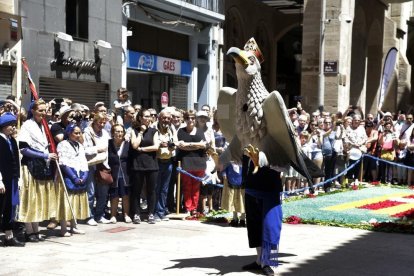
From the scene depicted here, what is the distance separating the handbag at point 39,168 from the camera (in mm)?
9469

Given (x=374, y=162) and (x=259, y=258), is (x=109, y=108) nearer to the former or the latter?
(x=374, y=162)

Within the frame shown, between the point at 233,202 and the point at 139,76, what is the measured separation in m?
12.7

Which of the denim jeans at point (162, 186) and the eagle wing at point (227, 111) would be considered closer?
the eagle wing at point (227, 111)

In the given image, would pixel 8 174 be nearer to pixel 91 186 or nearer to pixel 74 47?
pixel 91 186

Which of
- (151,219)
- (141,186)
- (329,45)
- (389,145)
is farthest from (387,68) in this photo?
A: (151,219)

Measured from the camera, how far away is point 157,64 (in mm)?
23047

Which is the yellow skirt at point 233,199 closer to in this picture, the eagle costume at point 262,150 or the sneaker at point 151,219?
the sneaker at point 151,219

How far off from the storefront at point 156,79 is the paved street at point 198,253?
1165 centimetres

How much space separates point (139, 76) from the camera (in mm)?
23422

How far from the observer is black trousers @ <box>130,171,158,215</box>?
1165 cm

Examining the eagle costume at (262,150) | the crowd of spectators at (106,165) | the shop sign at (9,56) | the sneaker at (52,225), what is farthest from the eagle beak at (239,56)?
the shop sign at (9,56)

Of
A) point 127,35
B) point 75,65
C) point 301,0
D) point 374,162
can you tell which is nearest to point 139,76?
point 127,35

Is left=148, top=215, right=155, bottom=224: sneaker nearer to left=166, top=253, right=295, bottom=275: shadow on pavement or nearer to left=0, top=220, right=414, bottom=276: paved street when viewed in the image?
left=0, top=220, right=414, bottom=276: paved street

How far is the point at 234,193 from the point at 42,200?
334cm
